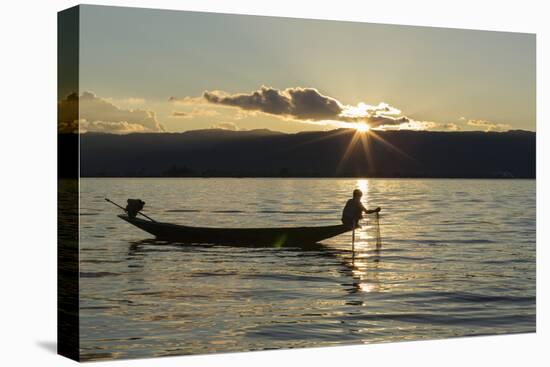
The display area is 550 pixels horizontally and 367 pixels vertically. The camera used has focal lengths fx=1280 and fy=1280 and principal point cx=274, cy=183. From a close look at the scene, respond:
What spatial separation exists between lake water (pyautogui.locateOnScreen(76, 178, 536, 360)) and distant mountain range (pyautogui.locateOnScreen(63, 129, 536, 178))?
136mm

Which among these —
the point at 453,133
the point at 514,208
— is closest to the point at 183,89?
the point at 453,133

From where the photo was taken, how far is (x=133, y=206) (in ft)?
44.1

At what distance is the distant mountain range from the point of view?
43.7 feet

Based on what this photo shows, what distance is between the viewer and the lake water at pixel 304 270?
42.7ft

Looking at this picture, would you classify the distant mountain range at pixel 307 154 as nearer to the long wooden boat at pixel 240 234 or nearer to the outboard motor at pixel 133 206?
the outboard motor at pixel 133 206

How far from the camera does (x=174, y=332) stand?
13094mm

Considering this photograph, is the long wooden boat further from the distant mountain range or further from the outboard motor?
the distant mountain range

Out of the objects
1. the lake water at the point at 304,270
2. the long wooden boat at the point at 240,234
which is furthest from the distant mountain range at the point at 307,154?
the long wooden boat at the point at 240,234

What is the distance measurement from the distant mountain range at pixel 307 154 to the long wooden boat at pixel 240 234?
0.57m

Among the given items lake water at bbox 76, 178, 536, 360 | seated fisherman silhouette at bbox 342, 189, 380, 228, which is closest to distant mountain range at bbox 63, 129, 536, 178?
lake water at bbox 76, 178, 536, 360

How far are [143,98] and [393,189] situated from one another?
10.3ft

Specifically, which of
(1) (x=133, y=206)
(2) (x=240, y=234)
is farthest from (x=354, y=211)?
(1) (x=133, y=206)

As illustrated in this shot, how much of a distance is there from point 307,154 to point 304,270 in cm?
132

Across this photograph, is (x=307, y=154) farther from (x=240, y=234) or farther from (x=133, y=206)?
(x=133, y=206)
